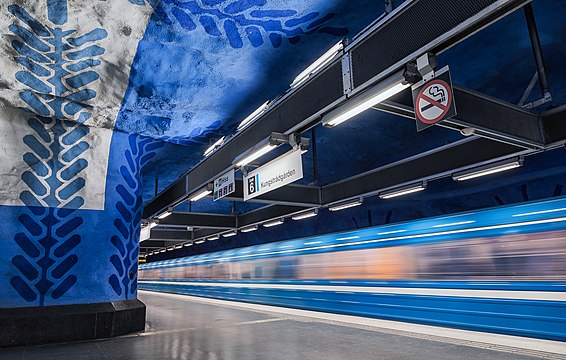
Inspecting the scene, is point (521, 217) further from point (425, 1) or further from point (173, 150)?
point (173, 150)

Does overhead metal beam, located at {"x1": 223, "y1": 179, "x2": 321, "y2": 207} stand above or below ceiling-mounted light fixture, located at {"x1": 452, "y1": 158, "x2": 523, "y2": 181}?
above

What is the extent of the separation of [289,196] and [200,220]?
183 inches

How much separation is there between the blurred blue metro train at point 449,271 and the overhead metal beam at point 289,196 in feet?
3.29

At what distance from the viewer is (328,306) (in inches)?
322

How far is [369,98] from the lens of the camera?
10.1 ft

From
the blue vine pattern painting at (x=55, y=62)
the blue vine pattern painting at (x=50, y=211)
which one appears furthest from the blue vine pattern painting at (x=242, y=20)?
the blue vine pattern painting at (x=50, y=211)

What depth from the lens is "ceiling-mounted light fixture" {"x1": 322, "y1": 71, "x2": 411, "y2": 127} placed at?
286 cm

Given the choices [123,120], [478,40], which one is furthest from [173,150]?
[478,40]

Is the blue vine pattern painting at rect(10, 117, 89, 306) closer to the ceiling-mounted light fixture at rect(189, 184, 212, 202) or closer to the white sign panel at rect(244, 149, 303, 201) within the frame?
the ceiling-mounted light fixture at rect(189, 184, 212, 202)

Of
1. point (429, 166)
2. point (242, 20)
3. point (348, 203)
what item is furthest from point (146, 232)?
point (242, 20)

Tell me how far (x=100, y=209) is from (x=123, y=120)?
4.72ft

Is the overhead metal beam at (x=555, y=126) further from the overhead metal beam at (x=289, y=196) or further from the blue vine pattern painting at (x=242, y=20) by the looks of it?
the overhead metal beam at (x=289, y=196)

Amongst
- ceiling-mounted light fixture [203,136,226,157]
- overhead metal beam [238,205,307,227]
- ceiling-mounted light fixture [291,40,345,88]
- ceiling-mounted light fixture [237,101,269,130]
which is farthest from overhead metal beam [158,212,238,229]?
ceiling-mounted light fixture [291,40,345,88]

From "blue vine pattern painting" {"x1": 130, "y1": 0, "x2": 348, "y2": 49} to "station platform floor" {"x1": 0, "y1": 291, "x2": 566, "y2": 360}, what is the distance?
355 cm
